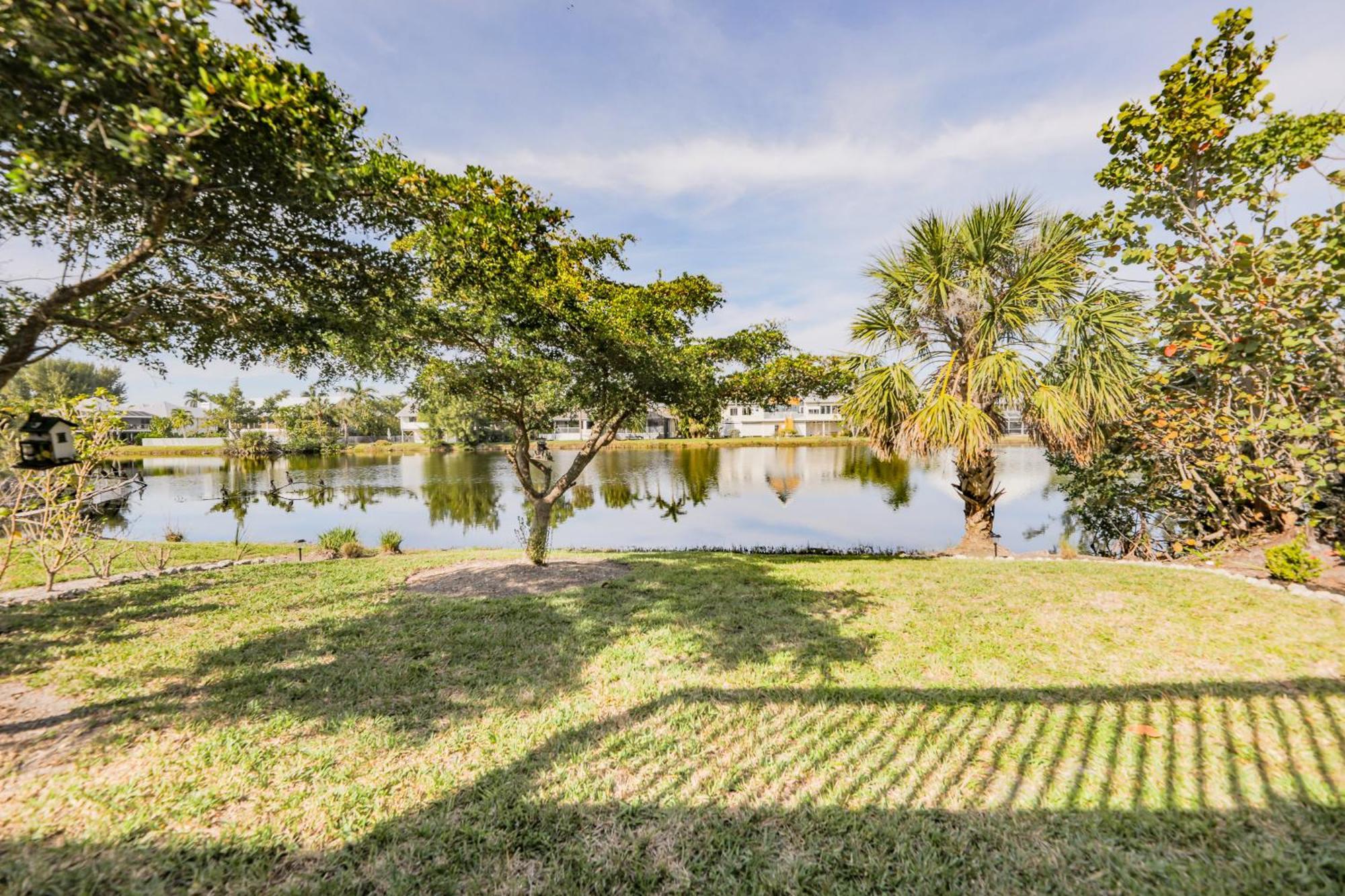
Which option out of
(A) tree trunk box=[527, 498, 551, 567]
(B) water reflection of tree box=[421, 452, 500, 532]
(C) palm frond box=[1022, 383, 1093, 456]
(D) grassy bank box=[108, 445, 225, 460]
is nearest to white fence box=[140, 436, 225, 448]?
(D) grassy bank box=[108, 445, 225, 460]

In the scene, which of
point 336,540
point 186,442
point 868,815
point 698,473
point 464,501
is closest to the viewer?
point 868,815

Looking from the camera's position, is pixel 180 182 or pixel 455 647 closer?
pixel 180 182

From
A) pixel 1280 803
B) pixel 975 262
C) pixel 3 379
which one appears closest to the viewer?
pixel 1280 803

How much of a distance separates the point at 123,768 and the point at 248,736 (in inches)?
23.9

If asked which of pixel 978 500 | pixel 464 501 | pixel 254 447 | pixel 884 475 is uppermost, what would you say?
pixel 254 447

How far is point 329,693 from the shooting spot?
13.6 feet

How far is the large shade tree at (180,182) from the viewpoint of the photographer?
2.68 metres

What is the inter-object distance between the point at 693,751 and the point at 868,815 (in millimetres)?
1124

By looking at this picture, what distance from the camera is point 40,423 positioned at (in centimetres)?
420

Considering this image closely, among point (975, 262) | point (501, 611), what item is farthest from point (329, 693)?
→ point (975, 262)

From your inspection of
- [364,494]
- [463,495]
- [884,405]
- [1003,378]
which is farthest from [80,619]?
[364,494]

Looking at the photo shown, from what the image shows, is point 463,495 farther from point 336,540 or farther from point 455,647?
point 455,647

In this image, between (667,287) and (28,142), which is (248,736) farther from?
(667,287)

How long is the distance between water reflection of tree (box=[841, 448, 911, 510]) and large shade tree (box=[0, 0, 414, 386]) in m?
18.3
